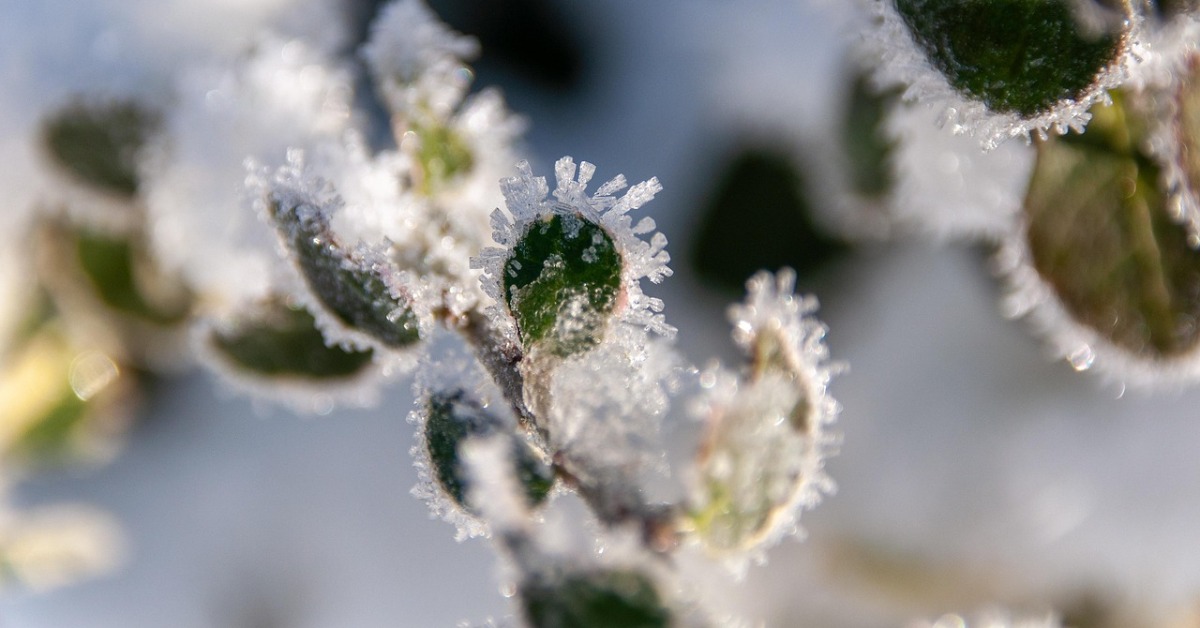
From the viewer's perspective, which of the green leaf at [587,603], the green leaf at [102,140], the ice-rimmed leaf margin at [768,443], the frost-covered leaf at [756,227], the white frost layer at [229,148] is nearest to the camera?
the green leaf at [587,603]

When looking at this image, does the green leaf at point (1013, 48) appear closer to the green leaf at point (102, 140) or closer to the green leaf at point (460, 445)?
the green leaf at point (460, 445)

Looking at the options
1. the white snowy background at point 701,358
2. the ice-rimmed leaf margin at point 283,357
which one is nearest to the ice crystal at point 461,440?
the ice-rimmed leaf margin at point 283,357

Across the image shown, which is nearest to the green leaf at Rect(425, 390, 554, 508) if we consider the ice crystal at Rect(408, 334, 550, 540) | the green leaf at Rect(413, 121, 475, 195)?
the ice crystal at Rect(408, 334, 550, 540)

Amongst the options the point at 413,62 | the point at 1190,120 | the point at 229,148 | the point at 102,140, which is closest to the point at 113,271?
the point at 102,140

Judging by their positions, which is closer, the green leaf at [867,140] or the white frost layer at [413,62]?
the white frost layer at [413,62]

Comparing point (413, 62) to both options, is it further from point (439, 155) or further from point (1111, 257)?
point (1111, 257)
